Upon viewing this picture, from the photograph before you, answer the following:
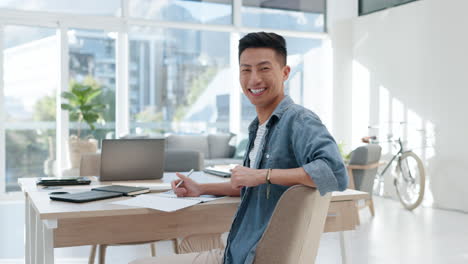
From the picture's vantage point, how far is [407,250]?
161 inches

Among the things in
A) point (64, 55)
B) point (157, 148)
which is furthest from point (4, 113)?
point (157, 148)

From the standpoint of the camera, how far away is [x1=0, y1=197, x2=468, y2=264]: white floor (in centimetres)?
382

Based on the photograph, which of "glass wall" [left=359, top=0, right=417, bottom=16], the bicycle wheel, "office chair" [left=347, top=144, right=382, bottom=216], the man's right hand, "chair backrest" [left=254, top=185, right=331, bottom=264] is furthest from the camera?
"glass wall" [left=359, top=0, right=417, bottom=16]

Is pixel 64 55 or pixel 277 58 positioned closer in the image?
pixel 277 58

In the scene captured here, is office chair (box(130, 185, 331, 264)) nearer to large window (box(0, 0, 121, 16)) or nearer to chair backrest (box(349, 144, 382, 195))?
chair backrest (box(349, 144, 382, 195))

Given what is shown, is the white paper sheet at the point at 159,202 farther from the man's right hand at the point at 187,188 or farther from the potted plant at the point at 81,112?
the potted plant at the point at 81,112

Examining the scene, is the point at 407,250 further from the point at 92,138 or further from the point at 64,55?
the point at 64,55

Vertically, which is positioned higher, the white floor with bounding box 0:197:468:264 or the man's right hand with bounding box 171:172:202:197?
the man's right hand with bounding box 171:172:202:197

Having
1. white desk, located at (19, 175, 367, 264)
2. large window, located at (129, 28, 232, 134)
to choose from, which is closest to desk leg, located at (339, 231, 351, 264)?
white desk, located at (19, 175, 367, 264)

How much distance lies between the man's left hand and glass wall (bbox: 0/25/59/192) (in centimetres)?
617

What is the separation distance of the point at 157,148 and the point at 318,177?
1277 mm

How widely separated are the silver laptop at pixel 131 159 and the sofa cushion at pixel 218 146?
5.01m

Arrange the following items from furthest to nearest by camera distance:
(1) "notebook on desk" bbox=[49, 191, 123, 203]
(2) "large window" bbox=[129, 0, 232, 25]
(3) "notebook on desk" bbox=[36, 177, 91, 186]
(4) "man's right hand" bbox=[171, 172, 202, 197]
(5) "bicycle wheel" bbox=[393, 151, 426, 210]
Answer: (2) "large window" bbox=[129, 0, 232, 25]
(5) "bicycle wheel" bbox=[393, 151, 426, 210]
(3) "notebook on desk" bbox=[36, 177, 91, 186]
(4) "man's right hand" bbox=[171, 172, 202, 197]
(1) "notebook on desk" bbox=[49, 191, 123, 203]

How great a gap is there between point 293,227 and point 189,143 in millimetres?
6033
